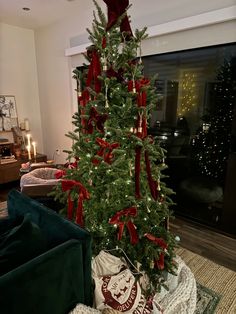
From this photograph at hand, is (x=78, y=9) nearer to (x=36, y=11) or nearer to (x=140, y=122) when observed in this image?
(x=36, y=11)

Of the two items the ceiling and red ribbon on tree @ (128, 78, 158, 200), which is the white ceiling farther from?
red ribbon on tree @ (128, 78, 158, 200)

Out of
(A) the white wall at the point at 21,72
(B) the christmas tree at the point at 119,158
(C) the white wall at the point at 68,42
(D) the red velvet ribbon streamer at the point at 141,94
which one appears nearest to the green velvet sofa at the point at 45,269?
(B) the christmas tree at the point at 119,158

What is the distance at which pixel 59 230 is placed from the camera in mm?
1299

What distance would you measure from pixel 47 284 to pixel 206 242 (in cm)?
194

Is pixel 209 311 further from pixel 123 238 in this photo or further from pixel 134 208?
pixel 134 208

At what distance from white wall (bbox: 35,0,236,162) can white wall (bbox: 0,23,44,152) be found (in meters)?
0.13

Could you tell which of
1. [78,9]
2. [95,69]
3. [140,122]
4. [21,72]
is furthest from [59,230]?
[21,72]

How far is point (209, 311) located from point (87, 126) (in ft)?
5.25

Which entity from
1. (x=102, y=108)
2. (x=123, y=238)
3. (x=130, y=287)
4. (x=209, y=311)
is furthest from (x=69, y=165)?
(x=209, y=311)

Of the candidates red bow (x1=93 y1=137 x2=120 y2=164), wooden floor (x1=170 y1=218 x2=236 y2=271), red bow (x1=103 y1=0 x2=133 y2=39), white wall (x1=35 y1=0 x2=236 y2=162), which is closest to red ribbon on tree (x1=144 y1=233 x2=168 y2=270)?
red bow (x1=93 y1=137 x2=120 y2=164)

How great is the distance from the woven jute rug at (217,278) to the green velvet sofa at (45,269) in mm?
1061

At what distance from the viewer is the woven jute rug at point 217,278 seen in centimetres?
165

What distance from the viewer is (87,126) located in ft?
5.22

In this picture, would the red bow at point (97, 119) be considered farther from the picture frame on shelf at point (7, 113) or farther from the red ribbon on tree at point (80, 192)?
the picture frame on shelf at point (7, 113)
